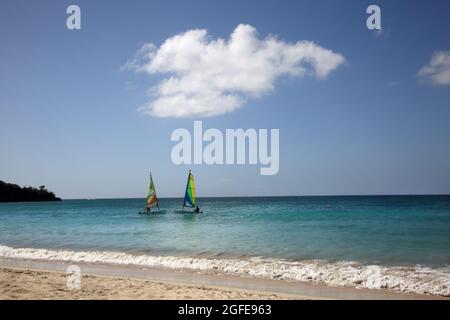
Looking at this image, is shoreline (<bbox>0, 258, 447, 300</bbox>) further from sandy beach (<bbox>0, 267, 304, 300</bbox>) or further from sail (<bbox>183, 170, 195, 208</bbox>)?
sail (<bbox>183, 170, 195, 208</bbox>)

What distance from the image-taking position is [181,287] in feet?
35.9

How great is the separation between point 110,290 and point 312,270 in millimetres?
8380

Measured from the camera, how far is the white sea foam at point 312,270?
11922mm

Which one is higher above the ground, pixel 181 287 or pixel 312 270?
pixel 181 287

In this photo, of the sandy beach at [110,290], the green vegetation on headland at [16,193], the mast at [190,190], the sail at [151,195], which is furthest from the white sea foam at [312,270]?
the green vegetation on headland at [16,193]

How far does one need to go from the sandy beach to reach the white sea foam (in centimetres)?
336

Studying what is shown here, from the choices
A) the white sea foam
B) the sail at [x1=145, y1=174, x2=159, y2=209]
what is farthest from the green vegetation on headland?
the white sea foam

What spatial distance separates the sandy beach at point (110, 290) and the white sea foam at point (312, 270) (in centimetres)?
336

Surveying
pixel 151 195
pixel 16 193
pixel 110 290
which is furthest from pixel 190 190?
pixel 16 193

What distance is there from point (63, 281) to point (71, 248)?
1076 centimetres

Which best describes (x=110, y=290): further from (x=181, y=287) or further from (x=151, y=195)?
(x=151, y=195)

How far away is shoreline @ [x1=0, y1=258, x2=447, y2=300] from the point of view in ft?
32.2

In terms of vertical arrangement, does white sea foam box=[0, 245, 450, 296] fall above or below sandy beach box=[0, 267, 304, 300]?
below
